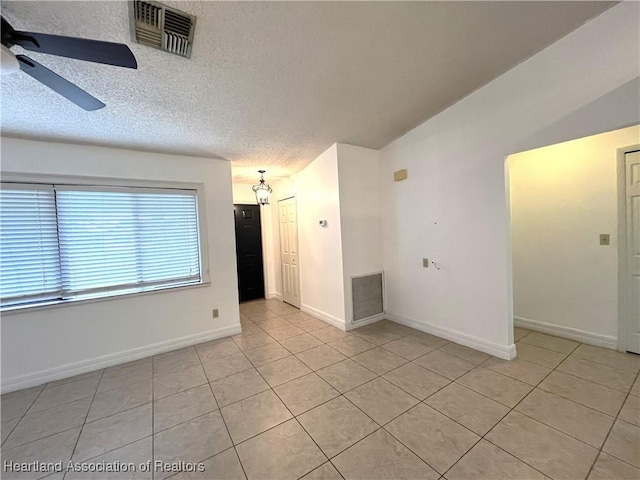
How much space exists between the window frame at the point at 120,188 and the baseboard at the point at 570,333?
4321mm

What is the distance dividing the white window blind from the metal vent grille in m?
3.46

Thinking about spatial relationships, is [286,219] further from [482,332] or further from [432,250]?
[482,332]

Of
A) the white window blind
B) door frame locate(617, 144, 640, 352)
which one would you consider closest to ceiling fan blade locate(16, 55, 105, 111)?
the white window blind

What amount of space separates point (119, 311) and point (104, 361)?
551 millimetres

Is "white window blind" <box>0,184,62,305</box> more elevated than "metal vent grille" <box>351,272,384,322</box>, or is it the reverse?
"white window blind" <box>0,184,62,305</box>

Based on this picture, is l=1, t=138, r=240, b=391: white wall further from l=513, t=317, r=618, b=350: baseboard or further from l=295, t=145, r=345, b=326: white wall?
l=513, t=317, r=618, b=350: baseboard

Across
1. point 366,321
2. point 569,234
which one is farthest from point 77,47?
point 569,234

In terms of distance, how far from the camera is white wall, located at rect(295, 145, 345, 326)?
3.70 meters

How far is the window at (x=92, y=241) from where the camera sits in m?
2.55

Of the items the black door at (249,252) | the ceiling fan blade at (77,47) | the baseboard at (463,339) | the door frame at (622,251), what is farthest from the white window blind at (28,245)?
the door frame at (622,251)

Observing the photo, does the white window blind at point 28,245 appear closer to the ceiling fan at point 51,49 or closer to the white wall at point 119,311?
the white wall at point 119,311

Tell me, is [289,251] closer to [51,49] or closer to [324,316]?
[324,316]

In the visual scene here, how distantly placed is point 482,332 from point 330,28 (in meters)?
3.28

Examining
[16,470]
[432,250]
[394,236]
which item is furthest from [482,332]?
[16,470]
